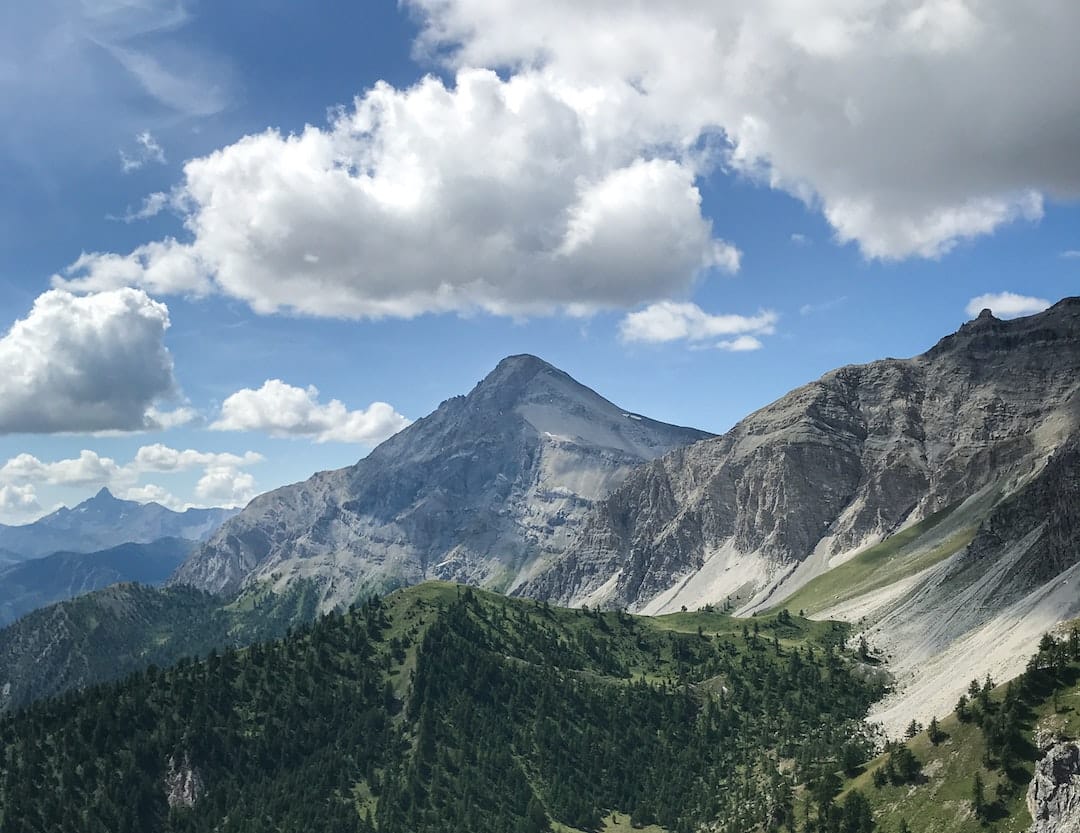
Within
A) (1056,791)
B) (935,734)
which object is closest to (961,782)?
(935,734)

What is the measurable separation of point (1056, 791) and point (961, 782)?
18709mm

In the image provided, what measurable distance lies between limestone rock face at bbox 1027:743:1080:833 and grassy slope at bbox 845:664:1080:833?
272 centimetres

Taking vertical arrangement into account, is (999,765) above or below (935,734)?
below

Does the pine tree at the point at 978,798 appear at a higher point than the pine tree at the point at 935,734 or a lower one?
lower

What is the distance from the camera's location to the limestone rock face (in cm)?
12875

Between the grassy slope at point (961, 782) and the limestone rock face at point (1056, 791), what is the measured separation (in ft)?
8.93

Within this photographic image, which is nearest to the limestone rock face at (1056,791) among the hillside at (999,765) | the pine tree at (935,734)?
the hillside at (999,765)

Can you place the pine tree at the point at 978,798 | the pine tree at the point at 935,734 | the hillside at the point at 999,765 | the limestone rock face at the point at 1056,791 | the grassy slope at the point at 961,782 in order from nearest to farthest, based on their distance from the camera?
the limestone rock face at the point at 1056,791, the hillside at the point at 999,765, the grassy slope at the point at 961,782, the pine tree at the point at 978,798, the pine tree at the point at 935,734

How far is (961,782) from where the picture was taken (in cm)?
14888

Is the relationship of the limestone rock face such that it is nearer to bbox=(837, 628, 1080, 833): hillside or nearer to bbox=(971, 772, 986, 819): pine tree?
bbox=(837, 628, 1080, 833): hillside

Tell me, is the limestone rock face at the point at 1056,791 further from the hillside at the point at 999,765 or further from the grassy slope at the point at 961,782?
the grassy slope at the point at 961,782

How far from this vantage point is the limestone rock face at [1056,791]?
12875 cm

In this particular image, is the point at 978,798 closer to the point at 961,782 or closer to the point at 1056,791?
the point at 961,782

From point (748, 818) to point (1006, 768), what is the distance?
59.7 metres
